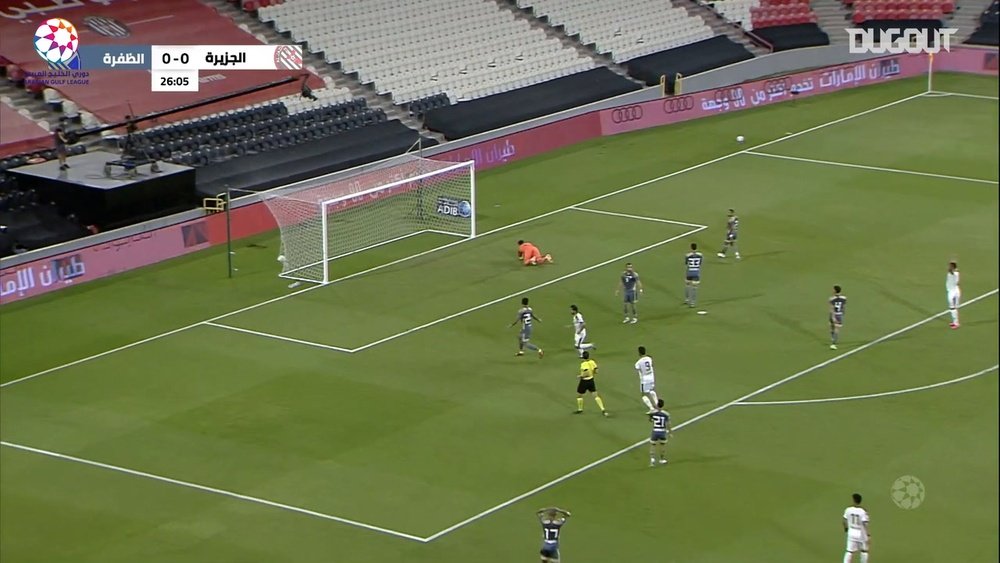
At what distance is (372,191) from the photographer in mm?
48875

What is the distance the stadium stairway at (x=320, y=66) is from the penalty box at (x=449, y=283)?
11.8m

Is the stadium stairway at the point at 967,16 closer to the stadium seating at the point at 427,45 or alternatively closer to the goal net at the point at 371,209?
the stadium seating at the point at 427,45

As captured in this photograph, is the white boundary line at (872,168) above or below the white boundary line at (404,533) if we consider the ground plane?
above

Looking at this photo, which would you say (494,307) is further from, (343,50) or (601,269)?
(343,50)

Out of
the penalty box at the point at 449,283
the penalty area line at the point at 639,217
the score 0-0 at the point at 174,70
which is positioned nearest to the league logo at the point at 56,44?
the score 0-0 at the point at 174,70

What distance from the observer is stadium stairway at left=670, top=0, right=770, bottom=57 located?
78875mm

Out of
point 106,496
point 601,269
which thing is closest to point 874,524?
point 106,496

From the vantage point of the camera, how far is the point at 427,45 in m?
67.7

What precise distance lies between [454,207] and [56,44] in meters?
15.6

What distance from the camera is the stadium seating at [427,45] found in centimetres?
6519

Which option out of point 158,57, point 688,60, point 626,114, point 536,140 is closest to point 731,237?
point 536,140

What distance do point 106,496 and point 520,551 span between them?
29.0 ft

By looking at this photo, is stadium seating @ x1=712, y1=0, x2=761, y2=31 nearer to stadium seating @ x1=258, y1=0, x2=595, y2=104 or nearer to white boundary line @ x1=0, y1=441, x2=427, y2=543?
stadium seating @ x1=258, y1=0, x2=595, y2=104

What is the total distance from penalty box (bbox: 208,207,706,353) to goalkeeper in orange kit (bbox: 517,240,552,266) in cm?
26
